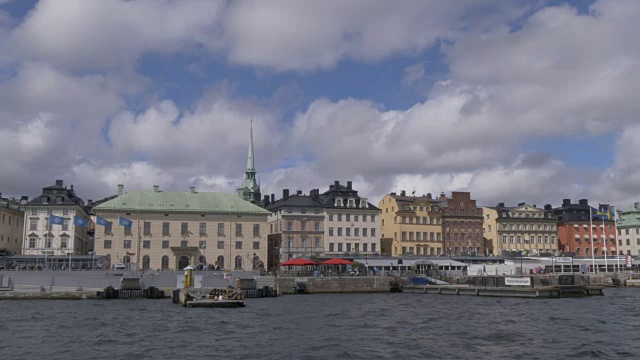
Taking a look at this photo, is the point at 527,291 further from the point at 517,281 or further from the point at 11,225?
the point at 11,225

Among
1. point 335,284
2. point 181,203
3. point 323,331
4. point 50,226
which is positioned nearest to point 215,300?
point 323,331

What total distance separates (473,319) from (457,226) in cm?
7682

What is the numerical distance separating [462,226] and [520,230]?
15.0m

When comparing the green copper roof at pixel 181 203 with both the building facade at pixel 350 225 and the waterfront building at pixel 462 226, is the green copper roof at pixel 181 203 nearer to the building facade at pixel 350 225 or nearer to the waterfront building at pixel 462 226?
the building facade at pixel 350 225

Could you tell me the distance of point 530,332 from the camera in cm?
3981

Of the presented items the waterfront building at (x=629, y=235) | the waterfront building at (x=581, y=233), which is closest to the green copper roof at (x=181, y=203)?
the waterfront building at (x=581, y=233)

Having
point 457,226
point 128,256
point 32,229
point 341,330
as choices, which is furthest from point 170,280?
point 457,226

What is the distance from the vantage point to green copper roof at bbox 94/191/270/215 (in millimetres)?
98688

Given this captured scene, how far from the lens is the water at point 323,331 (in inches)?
1299

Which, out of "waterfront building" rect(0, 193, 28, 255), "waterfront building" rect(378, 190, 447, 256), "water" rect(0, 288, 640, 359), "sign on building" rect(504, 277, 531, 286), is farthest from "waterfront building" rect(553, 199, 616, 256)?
"waterfront building" rect(0, 193, 28, 255)

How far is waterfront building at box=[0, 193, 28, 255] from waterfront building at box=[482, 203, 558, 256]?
87047mm

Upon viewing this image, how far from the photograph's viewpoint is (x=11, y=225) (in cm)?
10681

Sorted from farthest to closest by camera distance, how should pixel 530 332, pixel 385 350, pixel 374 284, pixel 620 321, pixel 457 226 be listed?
pixel 457 226 < pixel 374 284 < pixel 620 321 < pixel 530 332 < pixel 385 350

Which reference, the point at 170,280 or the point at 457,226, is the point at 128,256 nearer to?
the point at 170,280
